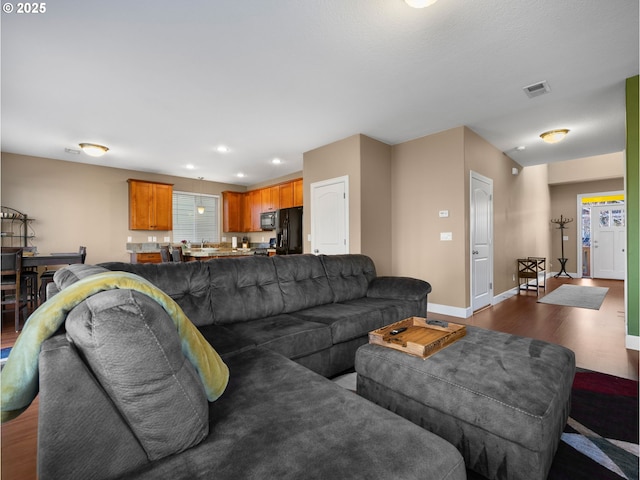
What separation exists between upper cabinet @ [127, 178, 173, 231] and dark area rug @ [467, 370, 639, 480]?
6.97 meters

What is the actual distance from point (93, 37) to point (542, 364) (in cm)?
365

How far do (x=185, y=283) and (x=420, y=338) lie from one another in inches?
64.9

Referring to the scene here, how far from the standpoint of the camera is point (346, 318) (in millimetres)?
2346

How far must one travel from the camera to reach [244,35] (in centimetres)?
234

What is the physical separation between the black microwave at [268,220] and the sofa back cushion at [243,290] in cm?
448

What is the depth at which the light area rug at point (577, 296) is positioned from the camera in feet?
16.3

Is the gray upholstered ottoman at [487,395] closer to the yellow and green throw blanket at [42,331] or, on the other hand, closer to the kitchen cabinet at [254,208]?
the yellow and green throw blanket at [42,331]

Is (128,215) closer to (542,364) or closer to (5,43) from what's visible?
(5,43)

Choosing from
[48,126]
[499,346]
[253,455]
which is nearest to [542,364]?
[499,346]

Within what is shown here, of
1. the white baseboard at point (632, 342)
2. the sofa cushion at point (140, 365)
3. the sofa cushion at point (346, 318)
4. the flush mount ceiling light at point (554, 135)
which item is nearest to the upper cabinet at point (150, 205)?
the sofa cushion at point (346, 318)

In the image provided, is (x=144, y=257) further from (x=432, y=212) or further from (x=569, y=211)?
(x=569, y=211)

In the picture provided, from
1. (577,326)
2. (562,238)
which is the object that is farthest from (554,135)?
(562,238)

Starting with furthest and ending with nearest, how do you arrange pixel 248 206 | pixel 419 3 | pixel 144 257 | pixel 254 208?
pixel 248 206
pixel 254 208
pixel 144 257
pixel 419 3

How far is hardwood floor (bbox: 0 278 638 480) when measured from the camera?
5.01ft
